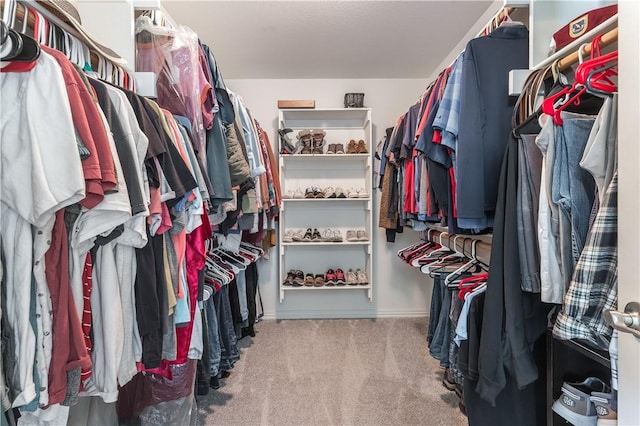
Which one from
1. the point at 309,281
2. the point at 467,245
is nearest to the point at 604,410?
the point at 467,245

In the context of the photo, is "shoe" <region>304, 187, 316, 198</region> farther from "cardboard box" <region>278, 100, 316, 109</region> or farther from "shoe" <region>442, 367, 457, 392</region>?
"shoe" <region>442, 367, 457, 392</region>

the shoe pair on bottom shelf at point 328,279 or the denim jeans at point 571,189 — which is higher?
the denim jeans at point 571,189

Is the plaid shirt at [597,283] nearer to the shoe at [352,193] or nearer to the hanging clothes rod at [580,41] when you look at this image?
the hanging clothes rod at [580,41]

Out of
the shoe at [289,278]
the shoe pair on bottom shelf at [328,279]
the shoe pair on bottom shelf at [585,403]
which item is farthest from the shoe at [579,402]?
the shoe at [289,278]

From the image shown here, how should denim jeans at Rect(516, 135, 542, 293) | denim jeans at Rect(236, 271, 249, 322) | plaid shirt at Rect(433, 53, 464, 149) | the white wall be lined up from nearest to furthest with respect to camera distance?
denim jeans at Rect(516, 135, 542, 293) < plaid shirt at Rect(433, 53, 464, 149) < denim jeans at Rect(236, 271, 249, 322) < the white wall

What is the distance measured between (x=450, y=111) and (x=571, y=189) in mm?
553

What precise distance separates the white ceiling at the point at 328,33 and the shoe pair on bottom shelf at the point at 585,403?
2.04 m

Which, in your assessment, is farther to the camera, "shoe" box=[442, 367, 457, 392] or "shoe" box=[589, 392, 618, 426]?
"shoe" box=[442, 367, 457, 392]

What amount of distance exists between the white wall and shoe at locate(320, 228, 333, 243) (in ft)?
1.52

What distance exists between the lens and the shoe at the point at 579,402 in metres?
0.98

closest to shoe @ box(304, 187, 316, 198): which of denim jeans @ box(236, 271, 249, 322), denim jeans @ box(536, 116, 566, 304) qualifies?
denim jeans @ box(236, 271, 249, 322)

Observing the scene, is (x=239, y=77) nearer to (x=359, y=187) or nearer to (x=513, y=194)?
(x=359, y=187)

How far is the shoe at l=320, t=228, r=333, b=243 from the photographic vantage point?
115 inches

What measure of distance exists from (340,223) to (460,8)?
1.90 metres
